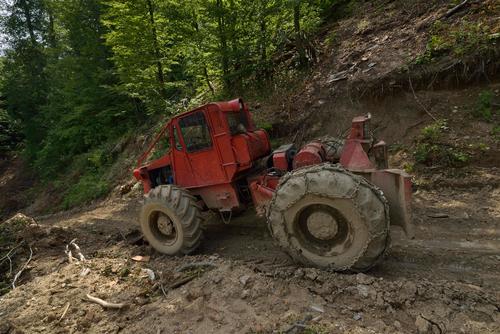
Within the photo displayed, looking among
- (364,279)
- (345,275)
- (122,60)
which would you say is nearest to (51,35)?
(122,60)

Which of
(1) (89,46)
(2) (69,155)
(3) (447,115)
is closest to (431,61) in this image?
(3) (447,115)

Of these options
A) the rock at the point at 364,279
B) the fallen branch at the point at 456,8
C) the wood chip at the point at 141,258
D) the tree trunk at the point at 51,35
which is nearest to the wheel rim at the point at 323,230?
the rock at the point at 364,279

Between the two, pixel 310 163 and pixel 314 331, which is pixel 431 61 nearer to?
pixel 310 163

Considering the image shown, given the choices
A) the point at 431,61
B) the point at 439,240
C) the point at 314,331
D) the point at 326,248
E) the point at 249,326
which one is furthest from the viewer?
the point at 431,61

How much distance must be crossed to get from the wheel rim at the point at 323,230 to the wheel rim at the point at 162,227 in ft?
7.62

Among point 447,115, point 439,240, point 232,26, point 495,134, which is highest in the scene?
point 232,26

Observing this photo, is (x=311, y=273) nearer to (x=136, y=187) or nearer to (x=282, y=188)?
(x=282, y=188)

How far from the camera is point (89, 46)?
53.7 feet

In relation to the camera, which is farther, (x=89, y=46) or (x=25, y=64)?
(x=25, y=64)

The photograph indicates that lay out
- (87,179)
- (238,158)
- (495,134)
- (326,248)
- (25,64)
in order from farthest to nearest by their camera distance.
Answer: (25,64), (87,179), (495,134), (238,158), (326,248)

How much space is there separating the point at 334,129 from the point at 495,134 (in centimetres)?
334

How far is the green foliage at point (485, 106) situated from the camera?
276 inches

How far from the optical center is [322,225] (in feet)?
13.8

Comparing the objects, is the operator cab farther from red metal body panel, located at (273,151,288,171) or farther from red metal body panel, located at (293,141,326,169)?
red metal body panel, located at (293,141,326,169)
